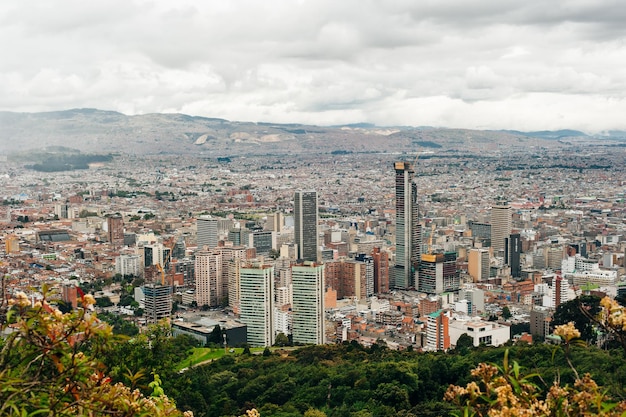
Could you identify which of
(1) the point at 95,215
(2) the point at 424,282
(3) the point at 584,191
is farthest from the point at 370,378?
(3) the point at 584,191

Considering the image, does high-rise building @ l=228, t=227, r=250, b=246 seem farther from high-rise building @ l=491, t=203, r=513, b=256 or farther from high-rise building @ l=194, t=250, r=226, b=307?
high-rise building @ l=491, t=203, r=513, b=256

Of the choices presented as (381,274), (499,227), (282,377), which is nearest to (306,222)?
(381,274)

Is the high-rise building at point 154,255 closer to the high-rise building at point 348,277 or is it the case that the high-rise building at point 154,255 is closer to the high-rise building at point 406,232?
the high-rise building at point 348,277

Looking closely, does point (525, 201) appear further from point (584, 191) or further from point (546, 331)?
point (546, 331)

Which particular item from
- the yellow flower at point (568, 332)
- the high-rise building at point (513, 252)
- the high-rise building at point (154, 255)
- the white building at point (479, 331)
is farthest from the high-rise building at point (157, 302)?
the yellow flower at point (568, 332)

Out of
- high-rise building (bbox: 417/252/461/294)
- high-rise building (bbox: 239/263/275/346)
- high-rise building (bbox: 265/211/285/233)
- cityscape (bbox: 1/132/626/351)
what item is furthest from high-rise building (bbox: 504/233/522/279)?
high-rise building (bbox: 239/263/275/346)
